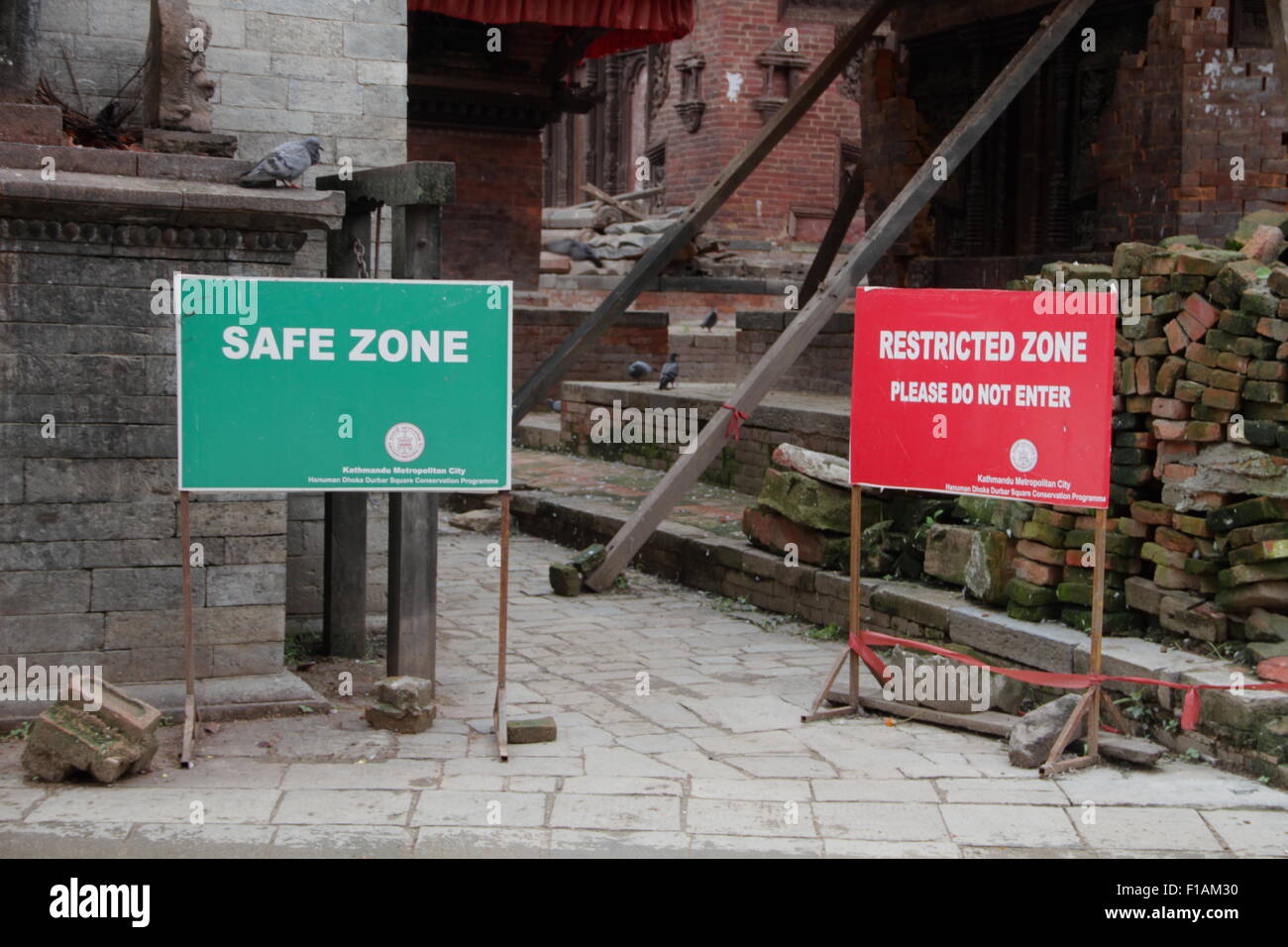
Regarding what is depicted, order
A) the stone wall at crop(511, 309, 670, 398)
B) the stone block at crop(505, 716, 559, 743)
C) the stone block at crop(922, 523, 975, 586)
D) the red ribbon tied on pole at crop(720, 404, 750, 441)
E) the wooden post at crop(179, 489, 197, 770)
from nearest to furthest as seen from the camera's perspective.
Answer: the wooden post at crop(179, 489, 197, 770) < the stone block at crop(505, 716, 559, 743) < the stone block at crop(922, 523, 975, 586) < the red ribbon tied on pole at crop(720, 404, 750, 441) < the stone wall at crop(511, 309, 670, 398)

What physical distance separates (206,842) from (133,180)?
277 cm

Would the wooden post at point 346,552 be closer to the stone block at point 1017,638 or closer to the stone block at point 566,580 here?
the stone block at point 566,580

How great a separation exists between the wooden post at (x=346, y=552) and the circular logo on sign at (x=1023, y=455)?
10.5 ft

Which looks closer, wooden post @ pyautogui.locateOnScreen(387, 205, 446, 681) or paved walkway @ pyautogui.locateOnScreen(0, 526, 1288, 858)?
paved walkway @ pyautogui.locateOnScreen(0, 526, 1288, 858)

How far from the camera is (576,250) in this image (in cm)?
2059

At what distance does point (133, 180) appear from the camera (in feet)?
19.1

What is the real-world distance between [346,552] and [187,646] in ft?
5.41

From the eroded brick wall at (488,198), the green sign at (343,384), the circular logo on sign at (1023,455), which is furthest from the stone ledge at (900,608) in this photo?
the eroded brick wall at (488,198)

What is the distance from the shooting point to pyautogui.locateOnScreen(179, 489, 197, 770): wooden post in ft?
17.8

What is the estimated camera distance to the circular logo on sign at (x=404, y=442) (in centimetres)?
562

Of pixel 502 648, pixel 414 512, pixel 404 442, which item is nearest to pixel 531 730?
pixel 502 648

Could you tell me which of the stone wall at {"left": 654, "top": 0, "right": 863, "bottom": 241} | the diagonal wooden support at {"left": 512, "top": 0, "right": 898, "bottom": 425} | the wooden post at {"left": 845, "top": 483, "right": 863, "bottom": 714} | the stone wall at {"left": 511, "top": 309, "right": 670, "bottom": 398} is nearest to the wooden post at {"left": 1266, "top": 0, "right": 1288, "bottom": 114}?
the diagonal wooden support at {"left": 512, "top": 0, "right": 898, "bottom": 425}

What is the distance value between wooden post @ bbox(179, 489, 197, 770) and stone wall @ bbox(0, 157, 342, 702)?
0.96 feet

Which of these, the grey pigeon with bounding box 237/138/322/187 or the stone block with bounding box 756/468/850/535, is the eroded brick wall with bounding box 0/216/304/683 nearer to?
the grey pigeon with bounding box 237/138/322/187
